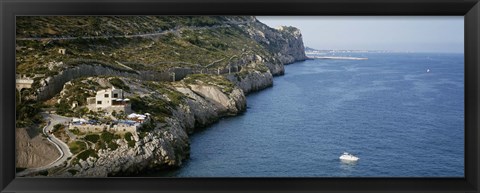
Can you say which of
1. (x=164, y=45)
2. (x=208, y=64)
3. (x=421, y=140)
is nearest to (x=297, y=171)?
(x=421, y=140)

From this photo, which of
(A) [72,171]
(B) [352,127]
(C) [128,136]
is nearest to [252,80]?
(B) [352,127]

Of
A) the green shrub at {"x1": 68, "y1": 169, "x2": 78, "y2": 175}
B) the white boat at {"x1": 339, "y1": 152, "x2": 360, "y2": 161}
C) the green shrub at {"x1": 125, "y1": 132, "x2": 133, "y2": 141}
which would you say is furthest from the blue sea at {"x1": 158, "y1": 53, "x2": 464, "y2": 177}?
the green shrub at {"x1": 68, "y1": 169, "x2": 78, "y2": 175}

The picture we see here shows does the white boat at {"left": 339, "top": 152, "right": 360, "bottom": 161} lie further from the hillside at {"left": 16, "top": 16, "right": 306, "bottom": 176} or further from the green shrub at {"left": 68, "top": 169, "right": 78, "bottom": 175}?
the green shrub at {"left": 68, "top": 169, "right": 78, "bottom": 175}

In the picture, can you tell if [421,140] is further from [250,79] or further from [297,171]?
[250,79]
